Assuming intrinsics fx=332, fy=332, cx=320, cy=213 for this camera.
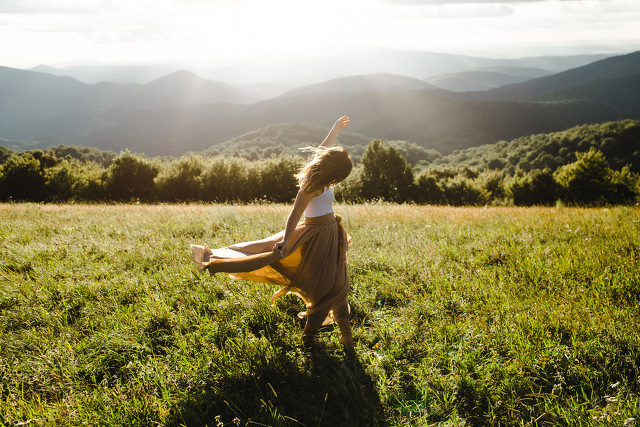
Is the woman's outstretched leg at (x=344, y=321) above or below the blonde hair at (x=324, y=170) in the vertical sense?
below

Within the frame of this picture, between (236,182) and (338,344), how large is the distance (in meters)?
38.8

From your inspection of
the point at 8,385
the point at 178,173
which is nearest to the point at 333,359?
the point at 8,385

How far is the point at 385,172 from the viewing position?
4766 centimetres

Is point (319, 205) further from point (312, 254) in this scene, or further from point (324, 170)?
point (312, 254)

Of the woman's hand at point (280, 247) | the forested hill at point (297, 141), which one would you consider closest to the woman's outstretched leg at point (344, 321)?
the woman's hand at point (280, 247)

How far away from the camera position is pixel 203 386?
3.29 meters

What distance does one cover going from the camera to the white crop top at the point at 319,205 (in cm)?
362

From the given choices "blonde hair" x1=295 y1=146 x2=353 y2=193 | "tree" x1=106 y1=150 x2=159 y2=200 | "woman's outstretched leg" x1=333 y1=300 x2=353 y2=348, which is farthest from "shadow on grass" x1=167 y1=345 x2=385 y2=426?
"tree" x1=106 y1=150 x2=159 y2=200

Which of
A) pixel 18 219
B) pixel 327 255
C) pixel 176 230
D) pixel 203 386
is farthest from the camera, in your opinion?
pixel 18 219

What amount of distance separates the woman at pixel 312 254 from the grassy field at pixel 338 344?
617 millimetres

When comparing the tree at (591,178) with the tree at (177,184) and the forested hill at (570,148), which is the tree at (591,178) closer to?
the tree at (177,184)

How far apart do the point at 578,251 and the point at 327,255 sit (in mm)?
4716

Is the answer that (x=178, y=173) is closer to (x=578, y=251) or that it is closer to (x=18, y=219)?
(x=18, y=219)

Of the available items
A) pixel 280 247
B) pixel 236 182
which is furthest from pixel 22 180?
pixel 280 247
